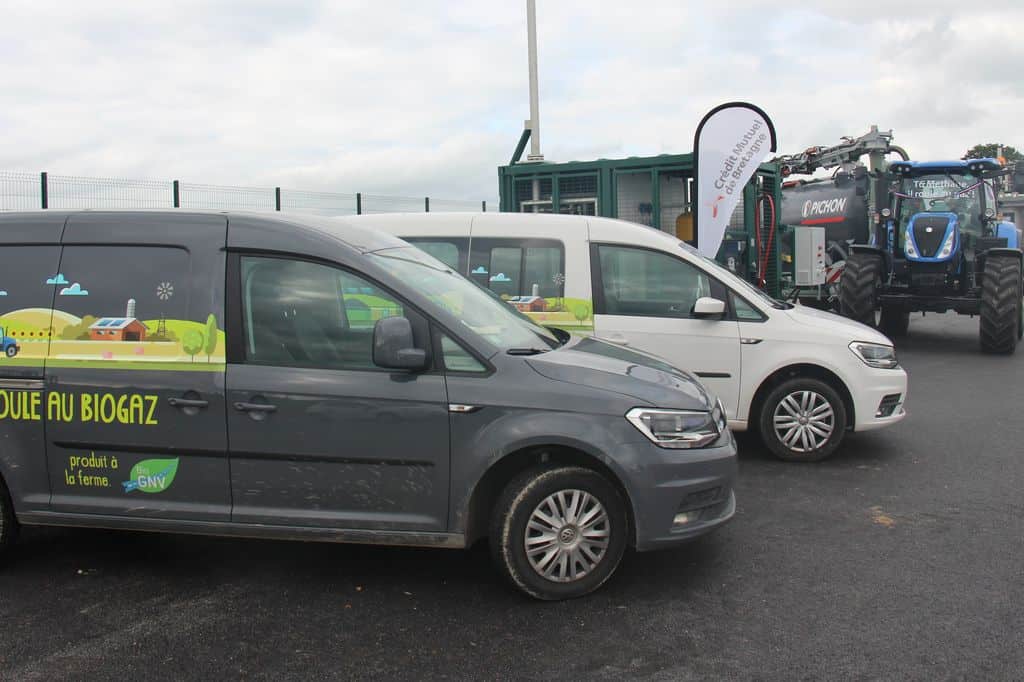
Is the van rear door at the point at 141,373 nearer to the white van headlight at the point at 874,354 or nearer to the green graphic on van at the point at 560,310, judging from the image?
the green graphic on van at the point at 560,310

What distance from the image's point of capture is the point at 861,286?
14.2m

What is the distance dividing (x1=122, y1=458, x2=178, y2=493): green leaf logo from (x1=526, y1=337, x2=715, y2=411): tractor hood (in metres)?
1.76

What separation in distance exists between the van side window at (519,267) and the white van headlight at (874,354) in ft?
7.38

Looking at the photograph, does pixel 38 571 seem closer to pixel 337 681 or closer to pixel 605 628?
pixel 337 681

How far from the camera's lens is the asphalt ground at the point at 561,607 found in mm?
3551

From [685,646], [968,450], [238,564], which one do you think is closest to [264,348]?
[238,564]

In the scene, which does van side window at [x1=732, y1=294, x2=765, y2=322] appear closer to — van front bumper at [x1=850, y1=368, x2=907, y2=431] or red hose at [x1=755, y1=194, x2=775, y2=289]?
van front bumper at [x1=850, y1=368, x2=907, y2=431]

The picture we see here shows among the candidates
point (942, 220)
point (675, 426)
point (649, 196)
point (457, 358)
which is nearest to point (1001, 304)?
point (942, 220)

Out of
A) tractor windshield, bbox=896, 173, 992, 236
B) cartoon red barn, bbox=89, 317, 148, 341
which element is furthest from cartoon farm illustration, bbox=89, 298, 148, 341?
tractor windshield, bbox=896, 173, 992, 236

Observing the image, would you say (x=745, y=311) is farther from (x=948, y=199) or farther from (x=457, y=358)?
(x=948, y=199)

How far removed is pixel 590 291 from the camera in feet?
22.9

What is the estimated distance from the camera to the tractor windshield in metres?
14.8

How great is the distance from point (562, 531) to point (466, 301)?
1.30 meters

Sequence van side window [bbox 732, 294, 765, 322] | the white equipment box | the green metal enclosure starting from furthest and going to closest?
the white equipment box → the green metal enclosure → van side window [bbox 732, 294, 765, 322]
